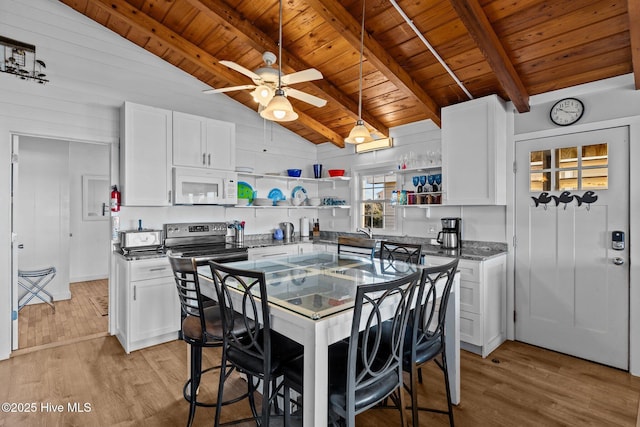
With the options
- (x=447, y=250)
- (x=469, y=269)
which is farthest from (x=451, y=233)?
(x=469, y=269)

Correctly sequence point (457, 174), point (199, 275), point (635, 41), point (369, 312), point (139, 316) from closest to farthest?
point (369, 312) → point (199, 275) → point (635, 41) → point (139, 316) → point (457, 174)

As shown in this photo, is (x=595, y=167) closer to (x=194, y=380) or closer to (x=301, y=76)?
(x=301, y=76)

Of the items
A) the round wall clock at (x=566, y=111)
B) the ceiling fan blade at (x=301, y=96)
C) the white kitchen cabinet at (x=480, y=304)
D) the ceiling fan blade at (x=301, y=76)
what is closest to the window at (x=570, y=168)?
the round wall clock at (x=566, y=111)

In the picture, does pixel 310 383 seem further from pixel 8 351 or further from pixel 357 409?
pixel 8 351

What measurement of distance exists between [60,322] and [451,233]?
4684 mm

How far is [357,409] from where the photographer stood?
4.84 feet

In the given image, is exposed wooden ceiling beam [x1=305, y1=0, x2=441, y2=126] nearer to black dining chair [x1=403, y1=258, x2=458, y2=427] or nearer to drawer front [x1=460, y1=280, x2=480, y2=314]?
drawer front [x1=460, y1=280, x2=480, y2=314]

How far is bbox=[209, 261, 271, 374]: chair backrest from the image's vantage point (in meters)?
1.56

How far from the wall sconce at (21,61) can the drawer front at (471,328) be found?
4713mm

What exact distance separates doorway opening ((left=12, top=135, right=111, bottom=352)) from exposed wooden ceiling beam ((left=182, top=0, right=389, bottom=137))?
6.23 feet

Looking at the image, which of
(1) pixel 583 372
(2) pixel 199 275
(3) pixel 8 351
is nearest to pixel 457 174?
(1) pixel 583 372

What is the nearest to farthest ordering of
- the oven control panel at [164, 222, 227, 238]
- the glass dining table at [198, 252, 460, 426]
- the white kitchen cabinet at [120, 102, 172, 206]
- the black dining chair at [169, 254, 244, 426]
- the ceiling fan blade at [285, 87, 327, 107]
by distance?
1. the glass dining table at [198, 252, 460, 426]
2. the black dining chair at [169, 254, 244, 426]
3. the ceiling fan blade at [285, 87, 327, 107]
4. the white kitchen cabinet at [120, 102, 172, 206]
5. the oven control panel at [164, 222, 227, 238]

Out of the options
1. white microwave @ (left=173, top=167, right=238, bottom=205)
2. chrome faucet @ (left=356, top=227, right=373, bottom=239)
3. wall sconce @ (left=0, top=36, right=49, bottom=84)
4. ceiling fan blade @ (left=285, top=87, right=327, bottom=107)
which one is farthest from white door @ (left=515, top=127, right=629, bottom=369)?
wall sconce @ (left=0, top=36, right=49, bottom=84)

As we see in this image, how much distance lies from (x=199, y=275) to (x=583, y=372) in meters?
3.22
